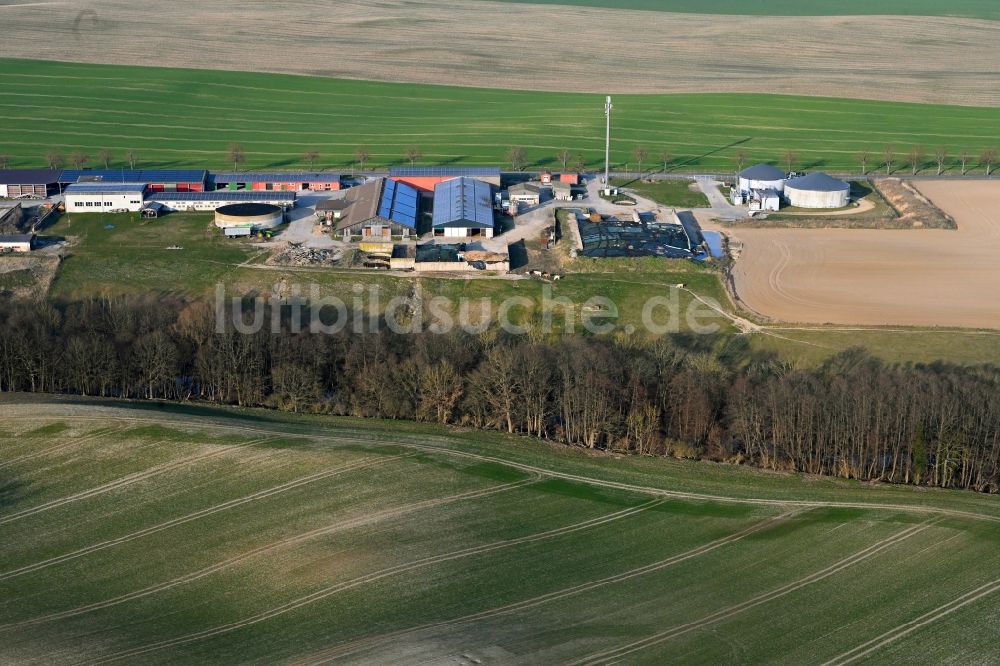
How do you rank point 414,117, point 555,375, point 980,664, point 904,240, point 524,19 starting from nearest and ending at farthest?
point 980,664 → point 555,375 → point 904,240 → point 414,117 → point 524,19

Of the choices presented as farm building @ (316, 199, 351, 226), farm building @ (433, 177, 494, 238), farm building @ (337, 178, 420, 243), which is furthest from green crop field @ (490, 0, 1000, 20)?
farm building @ (316, 199, 351, 226)

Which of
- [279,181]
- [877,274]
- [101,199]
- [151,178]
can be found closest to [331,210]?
[279,181]

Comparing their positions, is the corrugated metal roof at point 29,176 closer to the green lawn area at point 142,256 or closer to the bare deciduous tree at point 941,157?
the green lawn area at point 142,256

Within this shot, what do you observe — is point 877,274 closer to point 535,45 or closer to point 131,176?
point 131,176

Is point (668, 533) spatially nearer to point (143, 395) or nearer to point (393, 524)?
point (393, 524)

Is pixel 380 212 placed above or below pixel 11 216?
above

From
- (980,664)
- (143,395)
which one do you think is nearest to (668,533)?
(980,664)
